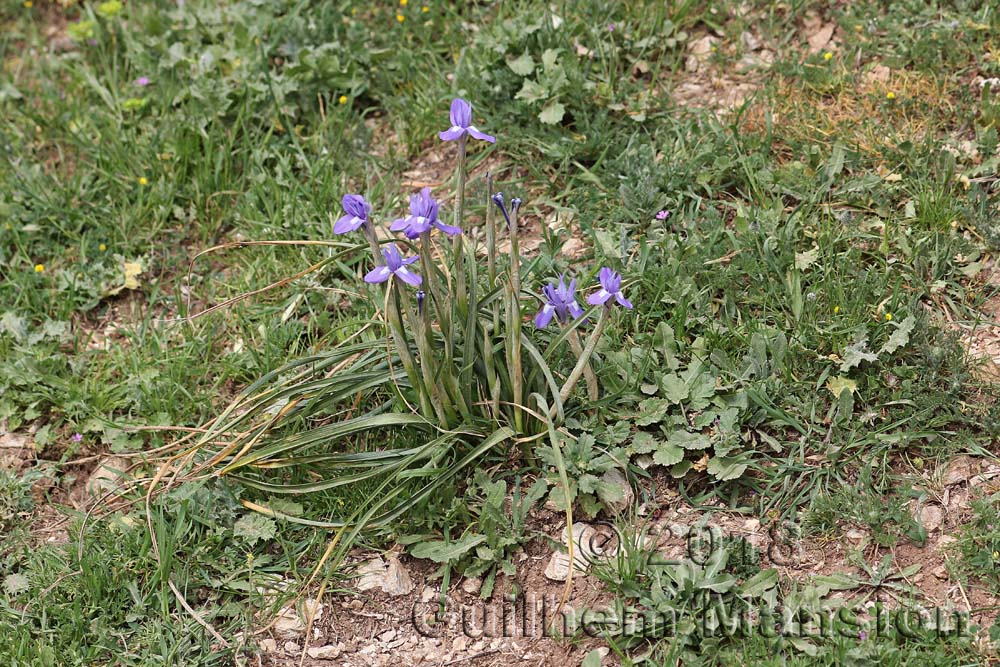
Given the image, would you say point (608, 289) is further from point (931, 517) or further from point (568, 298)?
point (931, 517)

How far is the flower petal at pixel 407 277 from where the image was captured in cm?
244

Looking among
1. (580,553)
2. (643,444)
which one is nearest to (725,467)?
(643,444)

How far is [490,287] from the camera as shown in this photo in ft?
9.68

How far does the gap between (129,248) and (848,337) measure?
2.80 metres

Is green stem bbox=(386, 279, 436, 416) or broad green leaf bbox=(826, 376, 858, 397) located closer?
green stem bbox=(386, 279, 436, 416)

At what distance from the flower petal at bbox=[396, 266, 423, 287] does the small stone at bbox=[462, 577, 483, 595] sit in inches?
37.6

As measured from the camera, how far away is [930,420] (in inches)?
115

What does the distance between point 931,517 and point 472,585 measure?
4.35 ft

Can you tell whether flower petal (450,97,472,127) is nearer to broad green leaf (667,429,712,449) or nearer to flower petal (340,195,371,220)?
flower petal (340,195,371,220)

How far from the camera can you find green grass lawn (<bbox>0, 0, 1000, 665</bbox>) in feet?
9.47

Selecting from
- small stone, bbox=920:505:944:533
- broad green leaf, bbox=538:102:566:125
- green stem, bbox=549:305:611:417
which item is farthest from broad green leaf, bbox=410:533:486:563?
broad green leaf, bbox=538:102:566:125

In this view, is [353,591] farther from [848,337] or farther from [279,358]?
[848,337]

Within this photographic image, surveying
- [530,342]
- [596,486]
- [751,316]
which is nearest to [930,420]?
[751,316]

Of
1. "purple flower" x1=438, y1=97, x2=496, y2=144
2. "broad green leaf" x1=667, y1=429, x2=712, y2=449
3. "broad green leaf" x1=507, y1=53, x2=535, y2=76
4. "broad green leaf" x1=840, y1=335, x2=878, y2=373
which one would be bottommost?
"broad green leaf" x1=667, y1=429, x2=712, y2=449
